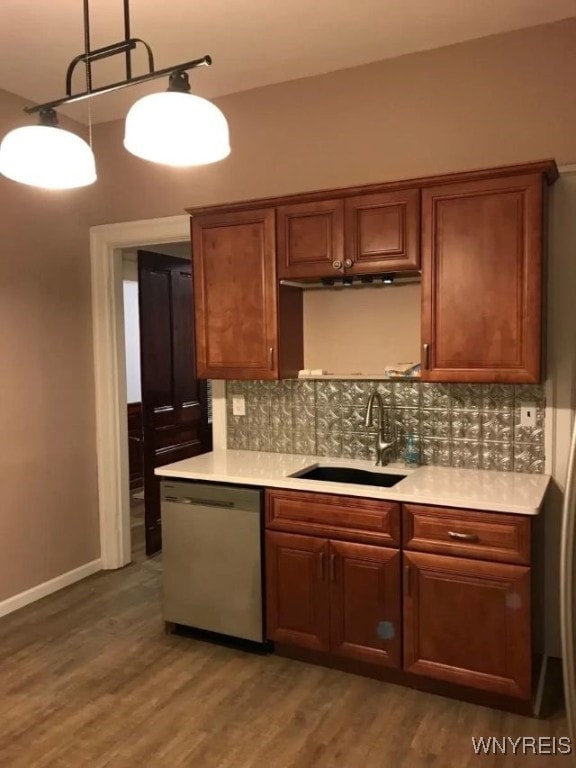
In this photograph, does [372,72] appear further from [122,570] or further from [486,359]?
[122,570]

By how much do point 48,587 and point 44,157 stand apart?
2872mm

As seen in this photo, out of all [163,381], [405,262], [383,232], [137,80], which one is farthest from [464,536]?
[163,381]

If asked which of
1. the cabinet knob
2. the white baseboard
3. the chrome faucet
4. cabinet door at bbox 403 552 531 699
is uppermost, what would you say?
the cabinet knob

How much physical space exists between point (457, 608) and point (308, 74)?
273 centimetres

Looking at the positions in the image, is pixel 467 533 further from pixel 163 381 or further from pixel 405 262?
pixel 163 381

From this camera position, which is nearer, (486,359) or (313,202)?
(486,359)

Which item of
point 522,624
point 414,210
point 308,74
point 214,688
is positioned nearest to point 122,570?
point 214,688

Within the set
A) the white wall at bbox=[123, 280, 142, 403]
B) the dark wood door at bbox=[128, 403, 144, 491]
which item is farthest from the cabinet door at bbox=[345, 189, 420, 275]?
the white wall at bbox=[123, 280, 142, 403]

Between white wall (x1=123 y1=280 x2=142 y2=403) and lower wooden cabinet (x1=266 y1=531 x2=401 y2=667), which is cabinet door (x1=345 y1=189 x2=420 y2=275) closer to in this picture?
lower wooden cabinet (x1=266 y1=531 x2=401 y2=667)

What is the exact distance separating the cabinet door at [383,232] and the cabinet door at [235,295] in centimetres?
43

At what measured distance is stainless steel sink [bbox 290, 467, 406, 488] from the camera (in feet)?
10.2

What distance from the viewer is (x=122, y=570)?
13.8 feet

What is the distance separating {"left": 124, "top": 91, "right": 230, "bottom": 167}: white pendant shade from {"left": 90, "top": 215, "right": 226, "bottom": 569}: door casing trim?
2386mm

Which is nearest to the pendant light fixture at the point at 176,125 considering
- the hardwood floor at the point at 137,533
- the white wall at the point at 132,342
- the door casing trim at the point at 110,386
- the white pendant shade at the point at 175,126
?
the white pendant shade at the point at 175,126
